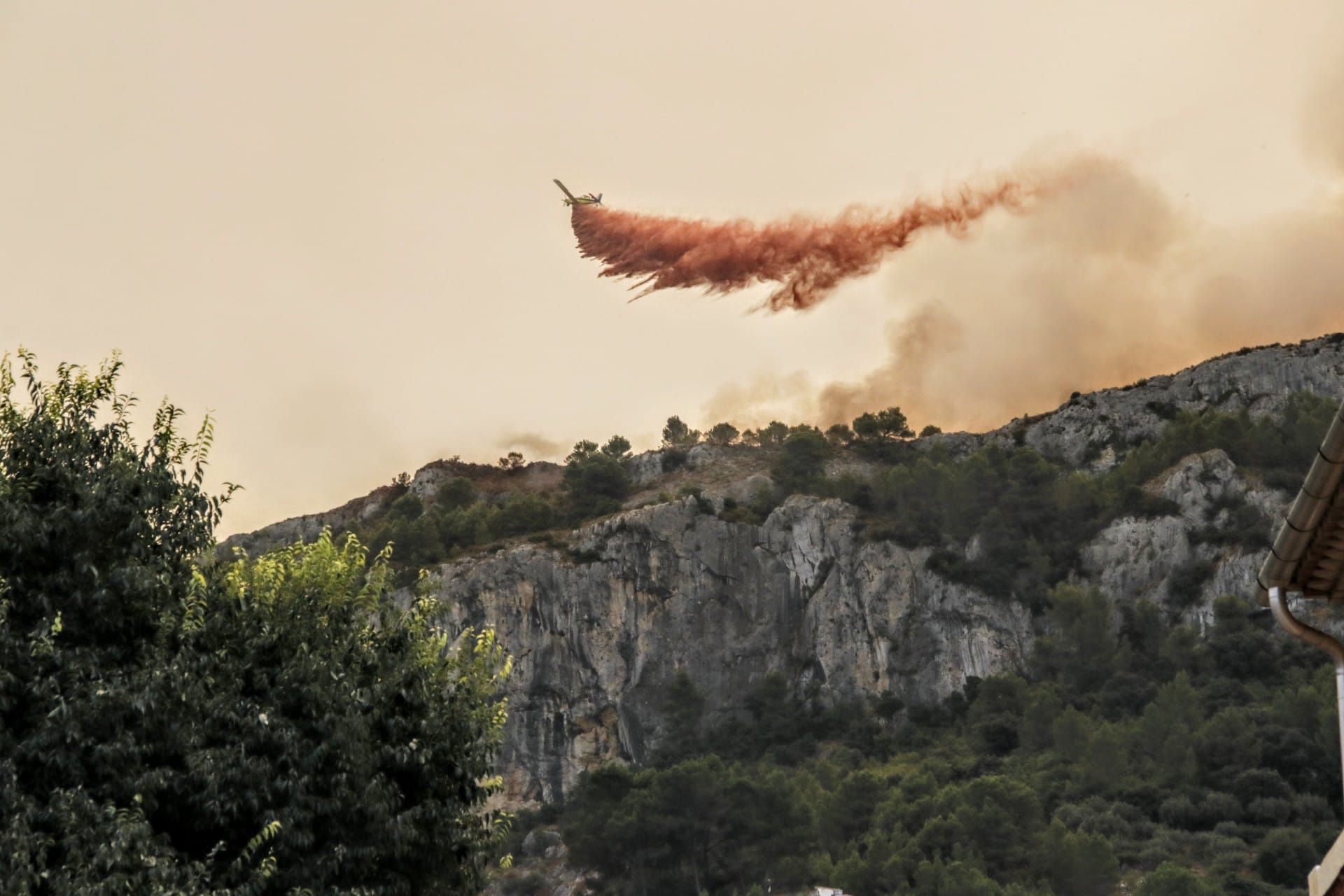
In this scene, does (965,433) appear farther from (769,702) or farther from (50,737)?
(50,737)

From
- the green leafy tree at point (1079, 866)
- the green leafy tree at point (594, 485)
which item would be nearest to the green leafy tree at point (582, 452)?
the green leafy tree at point (594, 485)

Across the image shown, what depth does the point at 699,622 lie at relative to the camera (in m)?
132

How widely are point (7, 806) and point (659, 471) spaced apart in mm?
140169

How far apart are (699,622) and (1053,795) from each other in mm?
50245

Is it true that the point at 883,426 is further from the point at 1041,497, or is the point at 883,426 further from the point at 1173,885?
the point at 1173,885

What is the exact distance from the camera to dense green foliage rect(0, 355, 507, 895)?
15492mm

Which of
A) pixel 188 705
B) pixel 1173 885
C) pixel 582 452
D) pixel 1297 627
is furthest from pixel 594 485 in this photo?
pixel 1297 627

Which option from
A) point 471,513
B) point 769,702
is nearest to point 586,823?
point 769,702

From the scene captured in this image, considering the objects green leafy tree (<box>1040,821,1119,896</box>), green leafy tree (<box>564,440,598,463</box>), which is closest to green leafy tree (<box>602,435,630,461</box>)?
green leafy tree (<box>564,440,598,463</box>)

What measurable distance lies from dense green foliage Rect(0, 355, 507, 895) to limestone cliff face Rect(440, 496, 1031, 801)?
102015 mm

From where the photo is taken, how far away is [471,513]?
14262 centimetres

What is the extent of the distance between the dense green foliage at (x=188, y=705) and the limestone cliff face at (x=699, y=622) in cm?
10201

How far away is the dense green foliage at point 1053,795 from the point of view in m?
70.9

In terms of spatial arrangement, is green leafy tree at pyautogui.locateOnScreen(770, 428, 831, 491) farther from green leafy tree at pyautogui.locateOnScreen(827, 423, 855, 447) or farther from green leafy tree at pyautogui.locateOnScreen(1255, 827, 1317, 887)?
green leafy tree at pyautogui.locateOnScreen(1255, 827, 1317, 887)
